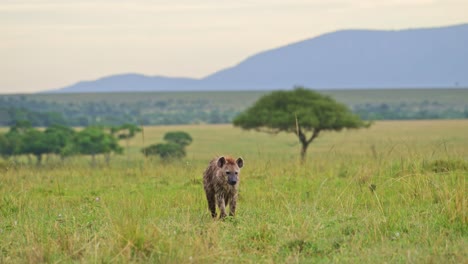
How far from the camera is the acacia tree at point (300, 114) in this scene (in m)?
38.8

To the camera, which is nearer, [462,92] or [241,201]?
[241,201]

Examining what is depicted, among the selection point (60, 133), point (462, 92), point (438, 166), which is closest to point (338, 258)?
point (438, 166)

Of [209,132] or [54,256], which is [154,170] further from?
[209,132]

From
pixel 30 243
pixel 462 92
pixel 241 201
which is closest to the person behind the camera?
pixel 30 243

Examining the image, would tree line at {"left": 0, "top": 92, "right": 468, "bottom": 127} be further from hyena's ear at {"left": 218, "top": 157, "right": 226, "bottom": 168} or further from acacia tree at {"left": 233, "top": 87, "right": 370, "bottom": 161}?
hyena's ear at {"left": 218, "top": 157, "right": 226, "bottom": 168}

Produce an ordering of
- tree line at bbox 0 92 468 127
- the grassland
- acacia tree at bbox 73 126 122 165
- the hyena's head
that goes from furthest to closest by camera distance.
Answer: tree line at bbox 0 92 468 127
acacia tree at bbox 73 126 122 165
the hyena's head
the grassland

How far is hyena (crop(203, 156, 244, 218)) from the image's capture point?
31.7 feet

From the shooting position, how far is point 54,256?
753 centimetres

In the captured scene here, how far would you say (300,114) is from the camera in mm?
38938

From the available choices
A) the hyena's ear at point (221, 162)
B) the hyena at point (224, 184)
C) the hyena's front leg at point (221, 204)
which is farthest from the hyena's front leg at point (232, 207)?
the hyena's ear at point (221, 162)

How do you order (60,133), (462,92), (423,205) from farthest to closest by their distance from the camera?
(462,92)
(60,133)
(423,205)

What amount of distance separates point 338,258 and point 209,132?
3314 inches

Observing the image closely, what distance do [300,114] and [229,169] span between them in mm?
29475

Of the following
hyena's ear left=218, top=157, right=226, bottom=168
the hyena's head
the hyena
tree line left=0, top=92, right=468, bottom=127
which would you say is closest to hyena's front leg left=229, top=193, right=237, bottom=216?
the hyena
